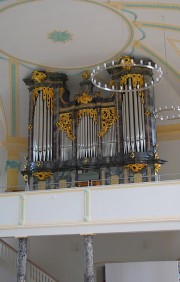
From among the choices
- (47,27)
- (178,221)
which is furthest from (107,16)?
(178,221)

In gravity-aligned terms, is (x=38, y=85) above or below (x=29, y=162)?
above

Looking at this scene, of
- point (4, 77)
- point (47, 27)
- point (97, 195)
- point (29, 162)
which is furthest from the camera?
point (4, 77)

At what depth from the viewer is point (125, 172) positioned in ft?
51.6

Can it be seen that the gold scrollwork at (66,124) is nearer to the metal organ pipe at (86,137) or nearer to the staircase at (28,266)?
the metal organ pipe at (86,137)

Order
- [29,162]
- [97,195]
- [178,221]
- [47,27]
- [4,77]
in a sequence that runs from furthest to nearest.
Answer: [4,77] → [29,162] → [47,27] → [97,195] → [178,221]

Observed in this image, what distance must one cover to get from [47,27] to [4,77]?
3628 millimetres

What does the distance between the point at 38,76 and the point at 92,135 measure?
10.5ft

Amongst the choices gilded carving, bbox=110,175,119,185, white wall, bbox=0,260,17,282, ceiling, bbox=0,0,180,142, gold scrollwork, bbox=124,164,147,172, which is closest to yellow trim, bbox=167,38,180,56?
ceiling, bbox=0,0,180,142

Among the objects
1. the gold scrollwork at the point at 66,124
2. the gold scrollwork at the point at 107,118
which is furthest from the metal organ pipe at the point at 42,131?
the gold scrollwork at the point at 107,118

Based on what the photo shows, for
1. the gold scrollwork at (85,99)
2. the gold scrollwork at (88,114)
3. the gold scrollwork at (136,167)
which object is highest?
the gold scrollwork at (85,99)

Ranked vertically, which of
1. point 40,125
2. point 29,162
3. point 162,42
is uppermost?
point 162,42

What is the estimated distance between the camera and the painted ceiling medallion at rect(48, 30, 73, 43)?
15.4m

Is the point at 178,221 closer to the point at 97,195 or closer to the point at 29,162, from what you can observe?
the point at 97,195

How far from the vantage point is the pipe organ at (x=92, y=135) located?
15.8m
